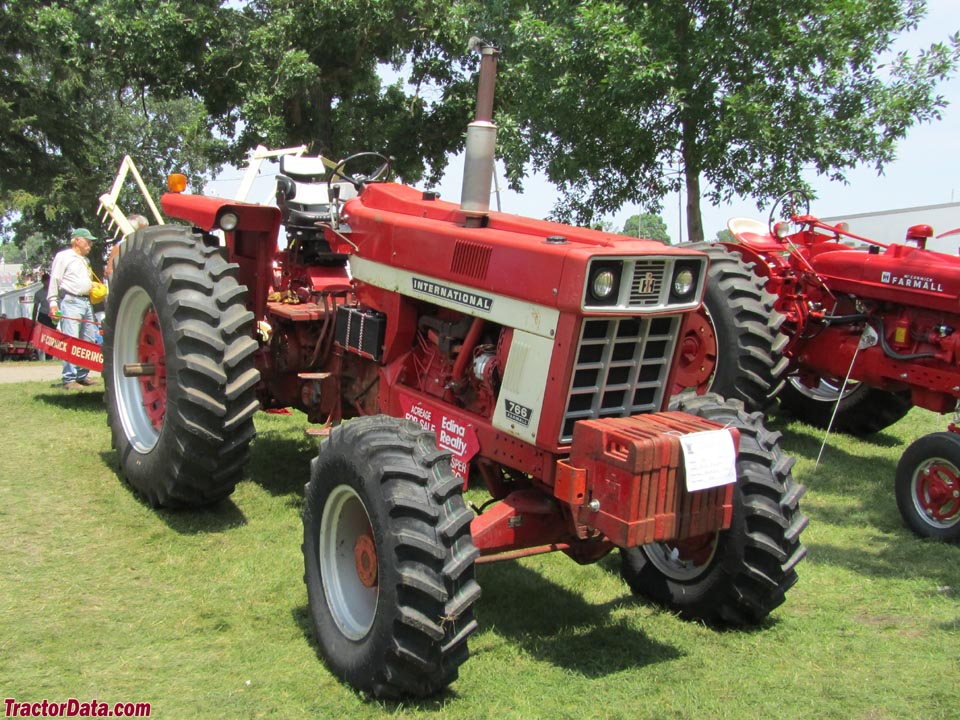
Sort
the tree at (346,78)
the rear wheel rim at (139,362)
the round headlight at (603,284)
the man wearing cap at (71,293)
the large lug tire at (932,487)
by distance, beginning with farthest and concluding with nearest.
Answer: the tree at (346,78), the man wearing cap at (71,293), the rear wheel rim at (139,362), the large lug tire at (932,487), the round headlight at (603,284)

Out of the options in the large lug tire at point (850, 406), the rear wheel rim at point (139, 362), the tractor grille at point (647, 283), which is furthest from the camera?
the large lug tire at point (850, 406)

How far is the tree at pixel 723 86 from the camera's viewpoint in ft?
31.7

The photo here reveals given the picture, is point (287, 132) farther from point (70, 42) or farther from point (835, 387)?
point (835, 387)

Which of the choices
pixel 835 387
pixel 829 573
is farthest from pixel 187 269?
pixel 835 387

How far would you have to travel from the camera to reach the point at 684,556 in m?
4.16

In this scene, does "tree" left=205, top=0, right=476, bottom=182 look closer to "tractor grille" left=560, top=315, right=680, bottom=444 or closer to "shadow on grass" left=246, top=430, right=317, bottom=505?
"shadow on grass" left=246, top=430, right=317, bottom=505

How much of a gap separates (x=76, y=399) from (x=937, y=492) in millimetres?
6963

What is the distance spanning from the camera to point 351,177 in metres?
5.61

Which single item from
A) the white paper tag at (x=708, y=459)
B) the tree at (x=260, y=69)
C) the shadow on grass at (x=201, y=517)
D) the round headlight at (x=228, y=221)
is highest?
the tree at (x=260, y=69)

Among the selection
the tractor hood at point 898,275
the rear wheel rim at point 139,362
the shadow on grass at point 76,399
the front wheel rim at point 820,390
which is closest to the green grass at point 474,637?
the rear wheel rim at point 139,362

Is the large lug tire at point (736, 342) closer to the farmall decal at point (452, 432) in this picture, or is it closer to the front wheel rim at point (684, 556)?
the front wheel rim at point (684, 556)

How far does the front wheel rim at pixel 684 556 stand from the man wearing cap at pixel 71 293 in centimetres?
621

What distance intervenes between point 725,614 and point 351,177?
129 inches

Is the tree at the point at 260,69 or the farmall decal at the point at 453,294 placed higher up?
the tree at the point at 260,69
